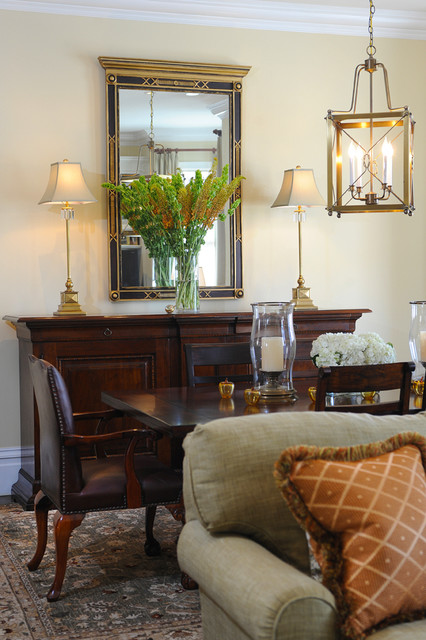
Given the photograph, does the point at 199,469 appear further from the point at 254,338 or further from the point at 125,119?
the point at 125,119

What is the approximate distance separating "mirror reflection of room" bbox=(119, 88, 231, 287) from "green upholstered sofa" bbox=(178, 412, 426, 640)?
112 inches

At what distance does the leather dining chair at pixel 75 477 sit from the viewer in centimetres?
287

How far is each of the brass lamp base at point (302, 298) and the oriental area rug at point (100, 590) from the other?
1505 millimetres

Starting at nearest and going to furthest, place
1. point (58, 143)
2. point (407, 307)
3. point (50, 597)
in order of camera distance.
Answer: point (50, 597) < point (58, 143) < point (407, 307)

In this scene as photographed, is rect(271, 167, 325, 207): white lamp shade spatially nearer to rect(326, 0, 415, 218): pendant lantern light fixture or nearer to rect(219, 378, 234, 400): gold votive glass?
rect(219, 378, 234, 400): gold votive glass

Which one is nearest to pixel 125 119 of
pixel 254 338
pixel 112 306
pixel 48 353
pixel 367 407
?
pixel 112 306

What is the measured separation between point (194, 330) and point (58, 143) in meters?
1.36

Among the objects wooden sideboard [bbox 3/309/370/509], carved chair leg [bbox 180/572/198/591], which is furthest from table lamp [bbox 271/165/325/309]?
carved chair leg [bbox 180/572/198/591]

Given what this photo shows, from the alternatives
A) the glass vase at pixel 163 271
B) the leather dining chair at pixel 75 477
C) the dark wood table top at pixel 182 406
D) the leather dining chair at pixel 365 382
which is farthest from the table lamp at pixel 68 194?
the leather dining chair at pixel 365 382

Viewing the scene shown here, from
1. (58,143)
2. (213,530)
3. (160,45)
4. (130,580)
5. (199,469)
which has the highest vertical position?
(160,45)

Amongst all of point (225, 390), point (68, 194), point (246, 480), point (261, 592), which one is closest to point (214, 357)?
point (225, 390)

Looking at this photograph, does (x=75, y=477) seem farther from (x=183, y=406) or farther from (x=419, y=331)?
(x=419, y=331)

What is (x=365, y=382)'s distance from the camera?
2732 millimetres

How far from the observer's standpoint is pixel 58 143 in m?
4.61
